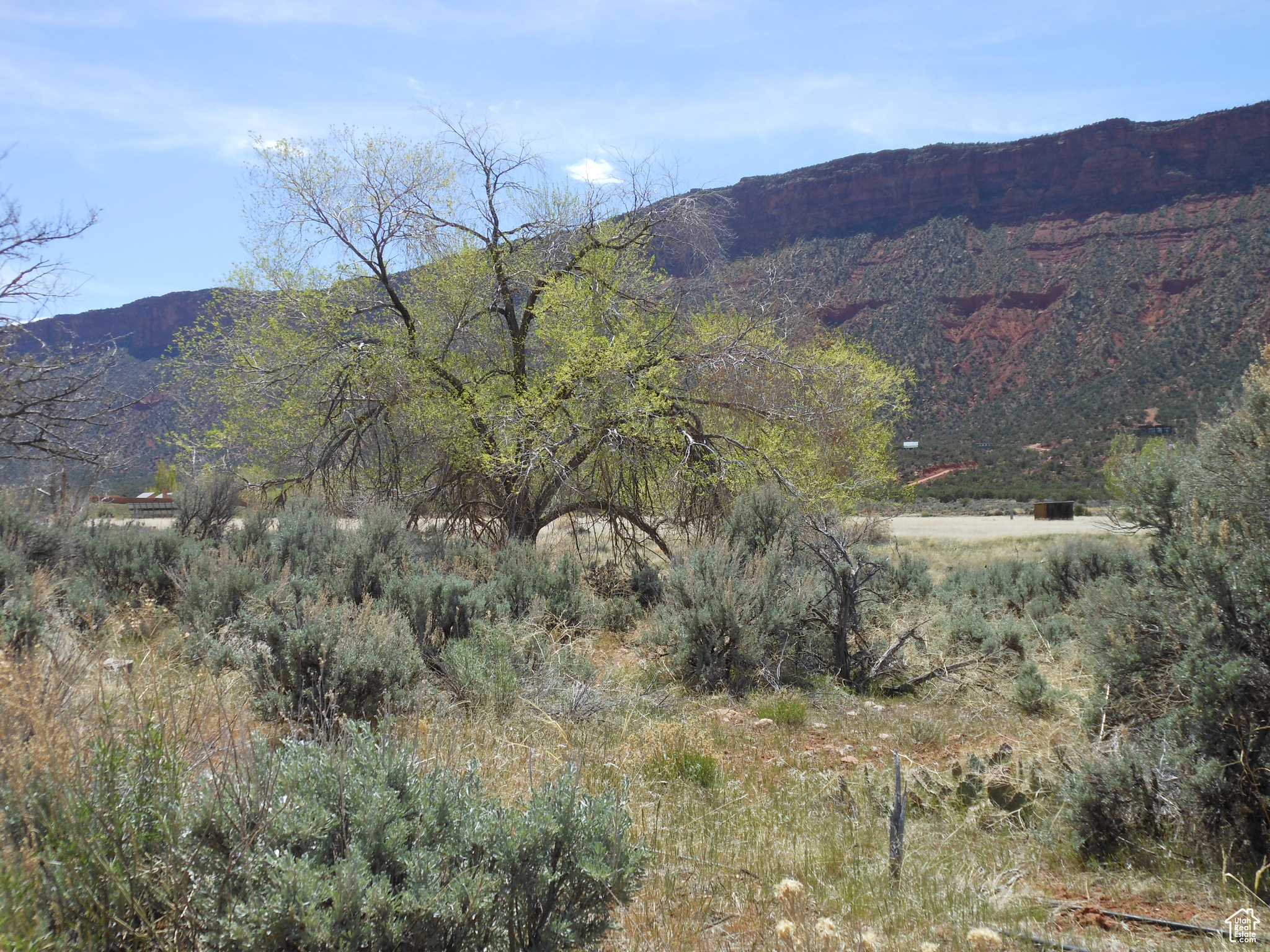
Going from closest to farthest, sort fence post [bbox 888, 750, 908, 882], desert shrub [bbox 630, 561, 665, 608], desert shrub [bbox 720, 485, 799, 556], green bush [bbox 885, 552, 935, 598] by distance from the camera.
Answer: fence post [bbox 888, 750, 908, 882] → desert shrub [bbox 720, 485, 799, 556] → desert shrub [bbox 630, 561, 665, 608] → green bush [bbox 885, 552, 935, 598]

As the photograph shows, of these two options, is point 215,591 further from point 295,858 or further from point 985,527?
point 985,527

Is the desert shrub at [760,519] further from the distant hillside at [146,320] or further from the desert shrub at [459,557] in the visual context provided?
the distant hillside at [146,320]

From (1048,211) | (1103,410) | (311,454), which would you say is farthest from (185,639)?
(1048,211)

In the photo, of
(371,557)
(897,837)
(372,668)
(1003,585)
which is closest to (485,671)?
(372,668)

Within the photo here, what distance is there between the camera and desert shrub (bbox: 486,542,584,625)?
7527 mm

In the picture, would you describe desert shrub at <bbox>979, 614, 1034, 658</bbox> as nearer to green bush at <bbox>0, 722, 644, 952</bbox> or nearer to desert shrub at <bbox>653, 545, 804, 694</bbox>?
desert shrub at <bbox>653, 545, 804, 694</bbox>

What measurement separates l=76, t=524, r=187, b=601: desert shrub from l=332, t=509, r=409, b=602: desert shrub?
1.71m

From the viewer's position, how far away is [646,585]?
367 inches

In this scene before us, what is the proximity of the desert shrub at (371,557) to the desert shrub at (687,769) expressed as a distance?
332 centimetres

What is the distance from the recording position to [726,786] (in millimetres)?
4043

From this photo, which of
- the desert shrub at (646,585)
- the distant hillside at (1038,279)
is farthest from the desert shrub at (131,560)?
the distant hillside at (1038,279)

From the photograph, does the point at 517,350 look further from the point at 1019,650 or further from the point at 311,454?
the point at 1019,650

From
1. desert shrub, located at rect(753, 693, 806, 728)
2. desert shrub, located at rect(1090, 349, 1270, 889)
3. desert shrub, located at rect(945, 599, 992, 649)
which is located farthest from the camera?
desert shrub, located at rect(945, 599, 992, 649)

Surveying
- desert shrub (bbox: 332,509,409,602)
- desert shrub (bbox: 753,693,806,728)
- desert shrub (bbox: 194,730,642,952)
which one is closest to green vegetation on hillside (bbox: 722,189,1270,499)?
desert shrub (bbox: 332,509,409,602)
